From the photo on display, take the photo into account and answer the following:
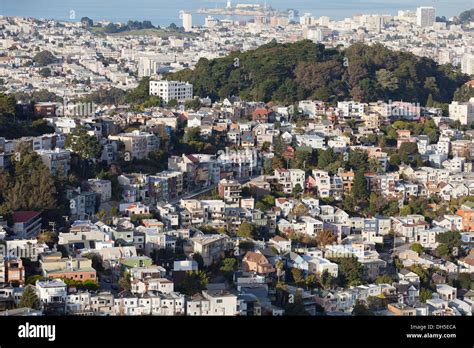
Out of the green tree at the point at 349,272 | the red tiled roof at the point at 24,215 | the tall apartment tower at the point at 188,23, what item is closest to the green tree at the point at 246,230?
the green tree at the point at 349,272

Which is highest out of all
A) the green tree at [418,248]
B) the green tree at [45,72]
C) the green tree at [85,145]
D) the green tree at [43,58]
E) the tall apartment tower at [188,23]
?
the tall apartment tower at [188,23]

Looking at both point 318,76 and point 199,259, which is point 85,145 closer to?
point 199,259

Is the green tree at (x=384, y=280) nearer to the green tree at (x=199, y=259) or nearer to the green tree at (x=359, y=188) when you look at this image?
the green tree at (x=199, y=259)

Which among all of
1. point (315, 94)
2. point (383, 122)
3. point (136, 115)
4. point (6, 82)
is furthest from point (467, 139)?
point (6, 82)

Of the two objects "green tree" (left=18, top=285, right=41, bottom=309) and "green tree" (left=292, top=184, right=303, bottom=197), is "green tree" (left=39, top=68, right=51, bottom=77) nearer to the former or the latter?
"green tree" (left=292, top=184, right=303, bottom=197)

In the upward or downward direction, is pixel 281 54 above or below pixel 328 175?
above

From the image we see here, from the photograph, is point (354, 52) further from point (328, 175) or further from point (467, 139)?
point (328, 175)

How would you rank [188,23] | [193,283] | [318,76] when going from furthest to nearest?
1. [188,23]
2. [318,76]
3. [193,283]

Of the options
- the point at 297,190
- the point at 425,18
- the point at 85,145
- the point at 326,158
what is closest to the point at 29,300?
the point at 85,145
